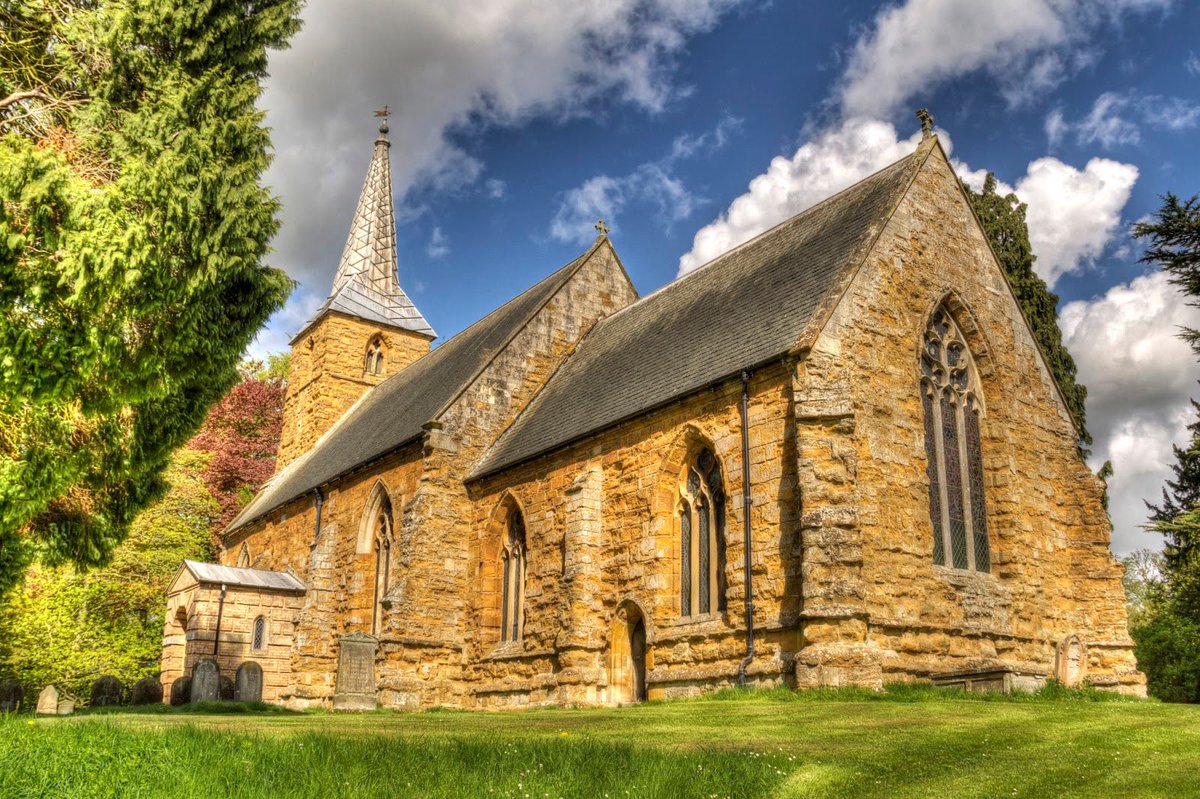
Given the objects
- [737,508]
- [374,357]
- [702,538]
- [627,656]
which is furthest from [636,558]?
[374,357]

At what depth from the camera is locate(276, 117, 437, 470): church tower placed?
117ft

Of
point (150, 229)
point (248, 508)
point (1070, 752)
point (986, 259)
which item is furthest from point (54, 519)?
point (248, 508)

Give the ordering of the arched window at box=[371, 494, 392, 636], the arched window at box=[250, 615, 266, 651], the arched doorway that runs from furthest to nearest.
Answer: the arched window at box=[250, 615, 266, 651], the arched window at box=[371, 494, 392, 636], the arched doorway

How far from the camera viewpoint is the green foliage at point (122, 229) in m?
9.55

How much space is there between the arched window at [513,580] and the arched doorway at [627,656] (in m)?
3.37

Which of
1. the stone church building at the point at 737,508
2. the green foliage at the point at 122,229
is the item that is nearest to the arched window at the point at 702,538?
the stone church building at the point at 737,508

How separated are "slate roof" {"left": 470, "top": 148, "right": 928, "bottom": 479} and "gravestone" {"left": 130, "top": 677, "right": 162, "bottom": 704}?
9624mm

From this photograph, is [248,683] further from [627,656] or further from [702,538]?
[702,538]

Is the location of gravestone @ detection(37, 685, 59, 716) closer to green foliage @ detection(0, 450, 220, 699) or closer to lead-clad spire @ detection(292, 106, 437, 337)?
green foliage @ detection(0, 450, 220, 699)

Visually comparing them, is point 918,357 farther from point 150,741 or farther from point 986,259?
point 150,741

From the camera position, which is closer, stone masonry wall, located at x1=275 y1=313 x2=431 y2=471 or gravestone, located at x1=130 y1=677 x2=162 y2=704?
gravestone, located at x1=130 y1=677 x2=162 y2=704

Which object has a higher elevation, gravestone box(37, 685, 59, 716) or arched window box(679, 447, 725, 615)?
arched window box(679, 447, 725, 615)

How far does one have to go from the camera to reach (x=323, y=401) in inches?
1378

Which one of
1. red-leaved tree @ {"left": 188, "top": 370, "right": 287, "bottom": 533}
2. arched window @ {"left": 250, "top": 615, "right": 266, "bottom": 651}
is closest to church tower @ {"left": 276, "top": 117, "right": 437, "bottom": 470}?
red-leaved tree @ {"left": 188, "top": 370, "right": 287, "bottom": 533}
